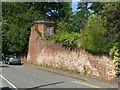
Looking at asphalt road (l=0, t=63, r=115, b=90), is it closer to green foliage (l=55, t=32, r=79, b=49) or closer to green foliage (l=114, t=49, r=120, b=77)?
green foliage (l=114, t=49, r=120, b=77)

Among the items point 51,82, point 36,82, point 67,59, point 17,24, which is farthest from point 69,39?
point 17,24

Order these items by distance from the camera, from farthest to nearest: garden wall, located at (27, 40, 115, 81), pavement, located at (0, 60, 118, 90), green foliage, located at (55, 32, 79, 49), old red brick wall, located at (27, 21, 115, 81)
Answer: green foliage, located at (55, 32, 79, 49), old red brick wall, located at (27, 21, 115, 81), garden wall, located at (27, 40, 115, 81), pavement, located at (0, 60, 118, 90)

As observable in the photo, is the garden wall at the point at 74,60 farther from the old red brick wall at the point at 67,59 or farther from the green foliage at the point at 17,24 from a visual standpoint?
the green foliage at the point at 17,24

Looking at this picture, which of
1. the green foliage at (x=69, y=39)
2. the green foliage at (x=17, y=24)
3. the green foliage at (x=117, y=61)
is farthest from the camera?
the green foliage at (x=17, y=24)

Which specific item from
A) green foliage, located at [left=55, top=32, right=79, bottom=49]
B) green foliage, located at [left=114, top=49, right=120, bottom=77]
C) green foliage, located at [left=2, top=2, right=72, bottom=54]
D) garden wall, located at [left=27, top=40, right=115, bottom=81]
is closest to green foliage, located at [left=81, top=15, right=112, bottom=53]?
garden wall, located at [left=27, top=40, right=115, bottom=81]

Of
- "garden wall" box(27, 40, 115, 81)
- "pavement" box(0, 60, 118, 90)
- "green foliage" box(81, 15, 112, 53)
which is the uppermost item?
"green foliage" box(81, 15, 112, 53)

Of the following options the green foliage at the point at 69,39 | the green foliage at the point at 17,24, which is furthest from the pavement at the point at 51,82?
the green foliage at the point at 17,24

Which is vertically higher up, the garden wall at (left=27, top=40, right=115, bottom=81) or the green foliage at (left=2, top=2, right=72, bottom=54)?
the green foliage at (left=2, top=2, right=72, bottom=54)

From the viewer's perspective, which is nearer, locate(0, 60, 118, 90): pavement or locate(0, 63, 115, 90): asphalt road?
locate(0, 63, 115, 90): asphalt road

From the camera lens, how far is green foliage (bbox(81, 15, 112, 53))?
2381cm

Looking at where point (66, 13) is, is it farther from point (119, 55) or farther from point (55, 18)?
point (119, 55)

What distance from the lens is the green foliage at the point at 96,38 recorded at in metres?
23.8

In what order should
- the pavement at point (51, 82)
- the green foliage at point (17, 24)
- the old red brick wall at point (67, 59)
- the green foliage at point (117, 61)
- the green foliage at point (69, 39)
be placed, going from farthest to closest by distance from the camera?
the green foliage at point (17, 24)
the green foliage at point (69, 39)
the old red brick wall at point (67, 59)
the green foliage at point (117, 61)
the pavement at point (51, 82)

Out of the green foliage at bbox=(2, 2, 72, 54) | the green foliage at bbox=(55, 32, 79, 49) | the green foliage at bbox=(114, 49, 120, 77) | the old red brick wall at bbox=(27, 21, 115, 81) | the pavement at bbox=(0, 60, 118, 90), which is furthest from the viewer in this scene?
the green foliage at bbox=(2, 2, 72, 54)
